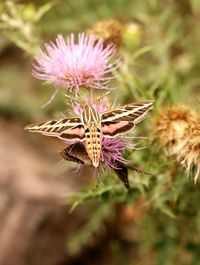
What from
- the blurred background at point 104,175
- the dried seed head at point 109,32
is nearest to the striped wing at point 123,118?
the blurred background at point 104,175

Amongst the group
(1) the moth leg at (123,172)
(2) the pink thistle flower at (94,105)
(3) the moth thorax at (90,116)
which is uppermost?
(2) the pink thistle flower at (94,105)

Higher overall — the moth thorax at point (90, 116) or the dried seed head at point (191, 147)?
the moth thorax at point (90, 116)

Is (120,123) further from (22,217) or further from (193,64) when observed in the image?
(193,64)

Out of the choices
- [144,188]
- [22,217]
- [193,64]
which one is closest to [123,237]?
[22,217]

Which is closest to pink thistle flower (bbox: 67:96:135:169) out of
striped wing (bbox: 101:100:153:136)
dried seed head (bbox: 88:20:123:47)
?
striped wing (bbox: 101:100:153:136)

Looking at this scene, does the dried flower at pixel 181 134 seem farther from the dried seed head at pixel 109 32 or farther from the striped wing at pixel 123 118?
the dried seed head at pixel 109 32

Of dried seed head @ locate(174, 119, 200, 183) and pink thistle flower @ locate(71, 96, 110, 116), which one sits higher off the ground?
pink thistle flower @ locate(71, 96, 110, 116)

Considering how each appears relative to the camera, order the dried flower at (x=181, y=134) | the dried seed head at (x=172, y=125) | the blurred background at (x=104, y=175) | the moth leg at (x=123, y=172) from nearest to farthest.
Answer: the moth leg at (x=123, y=172), the dried flower at (x=181, y=134), the dried seed head at (x=172, y=125), the blurred background at (x=104, y=175)

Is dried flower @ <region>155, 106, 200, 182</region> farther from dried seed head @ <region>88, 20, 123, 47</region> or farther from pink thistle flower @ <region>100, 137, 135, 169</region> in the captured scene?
dried seed head @ <region>88, 20, 123, 47</region>
